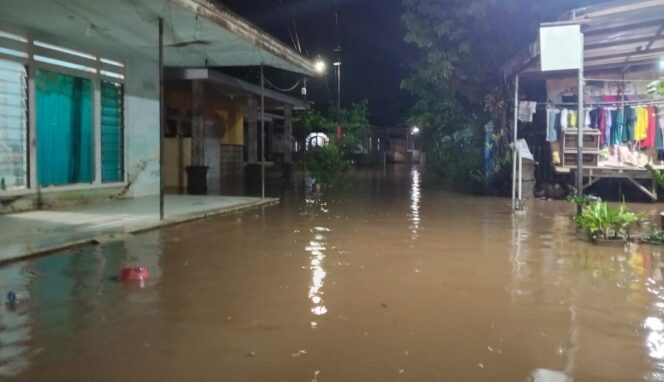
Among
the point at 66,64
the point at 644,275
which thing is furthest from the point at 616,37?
the point at 66,64

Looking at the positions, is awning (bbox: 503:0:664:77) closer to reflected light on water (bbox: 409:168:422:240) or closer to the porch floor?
reflected light on water (bbox: 409:168:422:240)

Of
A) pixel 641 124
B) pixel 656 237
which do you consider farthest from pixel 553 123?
pixel 656 237

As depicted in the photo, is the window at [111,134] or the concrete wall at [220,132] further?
the concrete wall at [220,132]

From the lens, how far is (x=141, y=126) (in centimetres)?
1510

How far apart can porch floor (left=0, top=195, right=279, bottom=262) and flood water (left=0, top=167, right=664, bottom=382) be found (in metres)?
0.46

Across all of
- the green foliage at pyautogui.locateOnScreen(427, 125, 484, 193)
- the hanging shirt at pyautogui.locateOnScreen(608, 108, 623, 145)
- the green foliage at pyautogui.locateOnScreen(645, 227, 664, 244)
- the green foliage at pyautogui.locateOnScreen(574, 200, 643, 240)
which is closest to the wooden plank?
the hanging shirt at pyautogui.locateOnScreen(608, 108, 623, 145)

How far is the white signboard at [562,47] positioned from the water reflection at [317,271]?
15.8ft

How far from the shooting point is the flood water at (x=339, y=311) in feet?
13.7

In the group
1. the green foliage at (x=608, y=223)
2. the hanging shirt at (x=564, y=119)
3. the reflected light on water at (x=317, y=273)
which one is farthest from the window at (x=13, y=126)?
the hanging shirt at (x=564, y=119)

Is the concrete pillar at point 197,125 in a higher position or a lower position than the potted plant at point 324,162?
higher

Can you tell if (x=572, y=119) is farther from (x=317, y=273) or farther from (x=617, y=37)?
(x=317, y=273)

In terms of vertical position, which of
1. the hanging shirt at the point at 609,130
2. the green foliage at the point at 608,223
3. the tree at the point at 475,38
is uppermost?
the tree at the point at 475,38

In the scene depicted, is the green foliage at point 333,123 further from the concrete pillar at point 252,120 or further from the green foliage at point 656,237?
the green foliage at point 656,237

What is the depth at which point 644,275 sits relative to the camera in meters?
7.08
